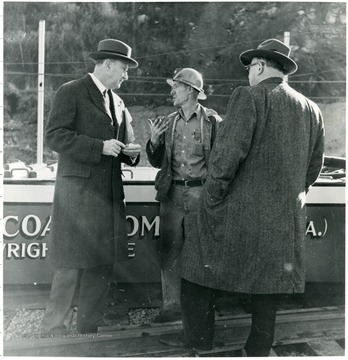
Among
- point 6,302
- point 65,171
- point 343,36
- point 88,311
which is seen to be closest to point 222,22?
point 343,36

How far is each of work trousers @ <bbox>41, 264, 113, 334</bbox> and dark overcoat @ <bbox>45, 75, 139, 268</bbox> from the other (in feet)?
0.36

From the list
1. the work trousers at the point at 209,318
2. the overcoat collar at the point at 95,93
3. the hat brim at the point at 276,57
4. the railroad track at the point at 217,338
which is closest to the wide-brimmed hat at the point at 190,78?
the overcoat collar at the point at 95,93

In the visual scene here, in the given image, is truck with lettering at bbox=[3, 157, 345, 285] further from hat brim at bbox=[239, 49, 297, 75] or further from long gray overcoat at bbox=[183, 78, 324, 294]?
hat brim at bbox=[239, 49, 297, 75]

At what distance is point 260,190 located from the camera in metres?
2.10

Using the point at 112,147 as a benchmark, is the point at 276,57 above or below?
above

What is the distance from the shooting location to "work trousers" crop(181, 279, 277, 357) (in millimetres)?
2223

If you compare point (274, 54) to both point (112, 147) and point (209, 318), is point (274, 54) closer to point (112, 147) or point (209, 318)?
point (112, 147)

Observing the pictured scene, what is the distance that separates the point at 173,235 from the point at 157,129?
0.64 metres

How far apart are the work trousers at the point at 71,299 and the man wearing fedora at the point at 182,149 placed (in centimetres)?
51

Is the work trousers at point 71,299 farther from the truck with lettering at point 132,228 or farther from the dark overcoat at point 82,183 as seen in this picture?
the truck with lettering at point 132,228

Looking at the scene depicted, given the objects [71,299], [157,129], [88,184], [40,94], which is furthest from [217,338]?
[40,94]

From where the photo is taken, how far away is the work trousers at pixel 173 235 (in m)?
2.76

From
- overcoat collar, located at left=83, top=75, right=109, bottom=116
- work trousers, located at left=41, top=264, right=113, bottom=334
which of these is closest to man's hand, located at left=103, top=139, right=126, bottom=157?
overcoat collar, located at left=83, top=75, right=109, bottom=116

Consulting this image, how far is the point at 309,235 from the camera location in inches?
125
